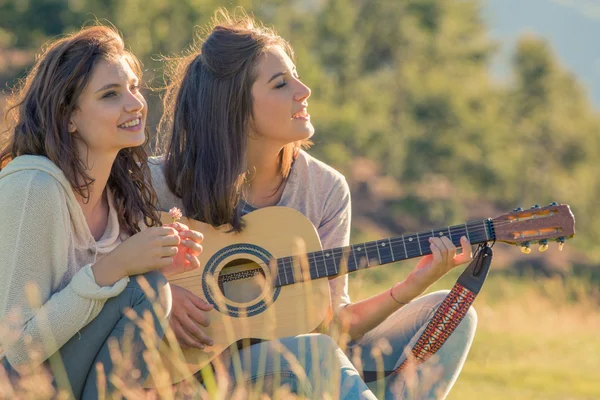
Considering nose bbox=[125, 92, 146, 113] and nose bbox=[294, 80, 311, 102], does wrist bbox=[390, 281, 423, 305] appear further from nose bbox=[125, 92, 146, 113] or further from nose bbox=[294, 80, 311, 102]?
nose bbox=[125, 92, 146, 113]

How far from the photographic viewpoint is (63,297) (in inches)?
118

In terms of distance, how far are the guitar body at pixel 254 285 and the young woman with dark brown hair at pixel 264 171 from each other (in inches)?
2.8

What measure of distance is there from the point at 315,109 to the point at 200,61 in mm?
23805

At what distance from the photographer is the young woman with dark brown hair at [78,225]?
2.99m

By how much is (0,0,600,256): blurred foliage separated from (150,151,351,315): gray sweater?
21.8 m

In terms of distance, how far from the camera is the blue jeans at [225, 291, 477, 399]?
128 inches

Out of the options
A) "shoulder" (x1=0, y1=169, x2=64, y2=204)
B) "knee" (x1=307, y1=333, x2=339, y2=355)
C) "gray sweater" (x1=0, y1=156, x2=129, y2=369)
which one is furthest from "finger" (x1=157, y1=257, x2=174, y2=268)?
"knee" (x1=307, y1=333, x2=339, y2=355)

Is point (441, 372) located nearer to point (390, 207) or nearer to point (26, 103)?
point (26, 103)

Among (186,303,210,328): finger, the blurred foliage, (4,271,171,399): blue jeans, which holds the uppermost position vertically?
the blurred foliage

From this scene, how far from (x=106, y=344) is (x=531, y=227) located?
175 cm

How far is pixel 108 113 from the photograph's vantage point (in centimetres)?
331

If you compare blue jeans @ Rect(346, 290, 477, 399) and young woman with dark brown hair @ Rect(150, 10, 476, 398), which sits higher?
young woman with dark brown hair @ Rect(150, 10, 476, 398)

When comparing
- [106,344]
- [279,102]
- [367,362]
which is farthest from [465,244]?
[106,344]

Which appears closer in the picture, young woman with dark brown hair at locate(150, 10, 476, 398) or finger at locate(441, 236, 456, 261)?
finger at locate(441, 236, 456, 261)
